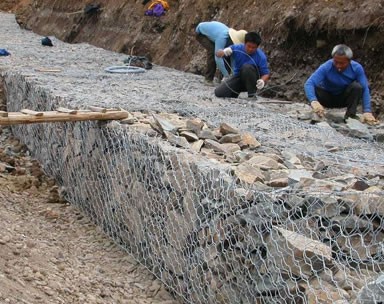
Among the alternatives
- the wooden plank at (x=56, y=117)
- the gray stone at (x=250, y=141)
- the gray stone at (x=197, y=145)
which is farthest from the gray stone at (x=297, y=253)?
the wooden plank at (x=56, y=117)

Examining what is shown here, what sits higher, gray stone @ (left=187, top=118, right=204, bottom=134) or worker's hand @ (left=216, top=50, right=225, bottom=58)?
gray stone @ (left=187, top=118, right=204, bottom=134)

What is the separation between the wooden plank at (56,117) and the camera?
5.54 m

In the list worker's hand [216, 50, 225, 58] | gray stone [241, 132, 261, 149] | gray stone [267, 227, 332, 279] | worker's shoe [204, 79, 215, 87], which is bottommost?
worker's shoe [204, 79, 215, 87]

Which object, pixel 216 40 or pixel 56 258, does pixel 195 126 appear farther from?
pixel 216 40

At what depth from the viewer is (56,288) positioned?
14.3 ft

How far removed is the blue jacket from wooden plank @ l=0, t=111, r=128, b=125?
9.14 ft

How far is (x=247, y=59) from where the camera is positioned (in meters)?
8.28

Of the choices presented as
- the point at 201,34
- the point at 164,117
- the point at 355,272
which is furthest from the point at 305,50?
the point at 355,272

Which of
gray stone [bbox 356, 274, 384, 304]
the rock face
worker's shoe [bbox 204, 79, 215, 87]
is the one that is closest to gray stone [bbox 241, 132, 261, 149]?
the rock face

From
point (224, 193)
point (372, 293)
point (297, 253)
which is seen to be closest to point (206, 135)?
point (224, 193)

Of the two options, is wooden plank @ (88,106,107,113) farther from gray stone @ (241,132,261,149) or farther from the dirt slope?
the dirt slope

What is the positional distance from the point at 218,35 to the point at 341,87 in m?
2.57

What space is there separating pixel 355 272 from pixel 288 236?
397 mm

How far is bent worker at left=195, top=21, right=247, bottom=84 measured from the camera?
8969 millimetres
